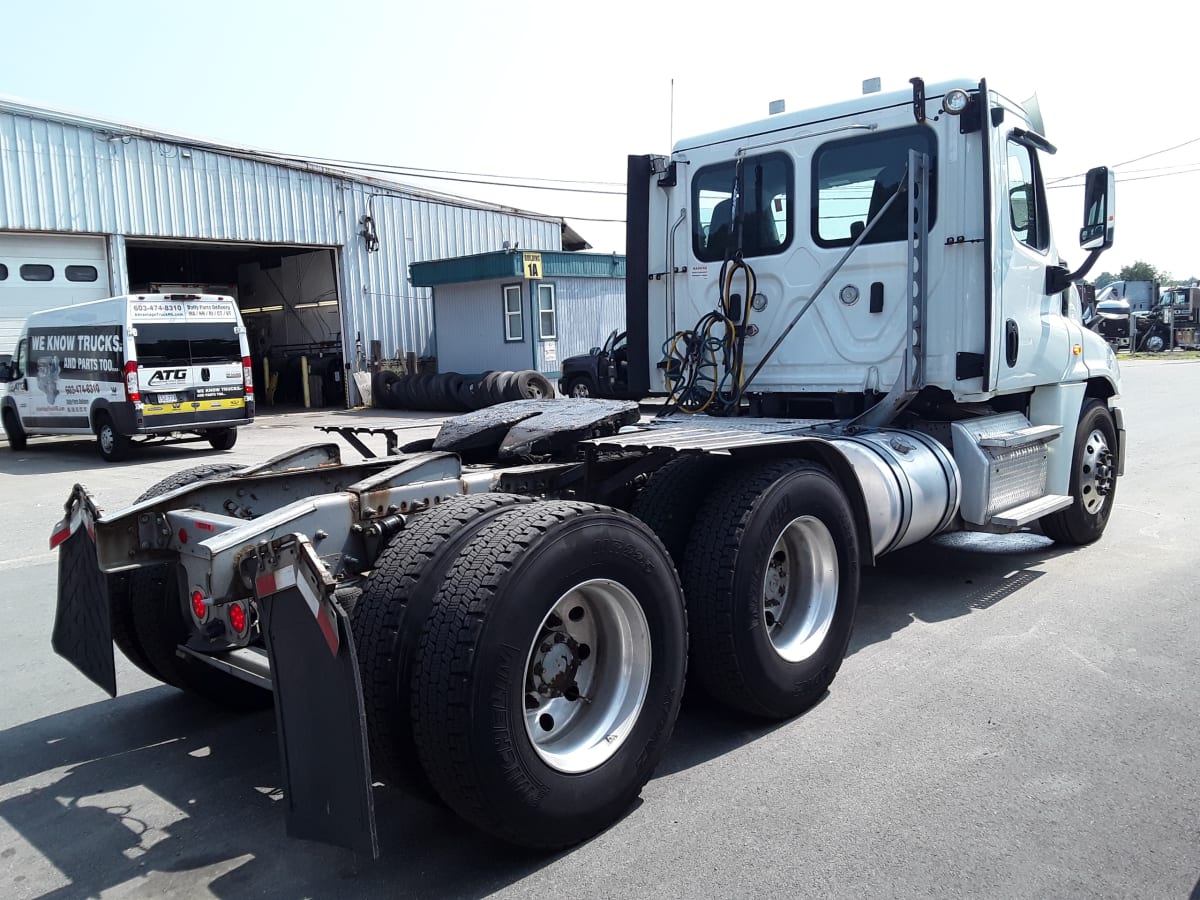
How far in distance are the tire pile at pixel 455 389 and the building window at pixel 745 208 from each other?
14.3 metres

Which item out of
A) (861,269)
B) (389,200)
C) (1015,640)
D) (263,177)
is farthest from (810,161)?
(389,200)

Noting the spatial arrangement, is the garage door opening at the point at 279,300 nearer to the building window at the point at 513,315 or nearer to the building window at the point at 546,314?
the building window at the point at 513,315

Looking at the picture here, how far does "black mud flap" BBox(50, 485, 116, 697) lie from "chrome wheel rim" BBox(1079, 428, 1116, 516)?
655 cm

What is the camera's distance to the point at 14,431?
17.2 m

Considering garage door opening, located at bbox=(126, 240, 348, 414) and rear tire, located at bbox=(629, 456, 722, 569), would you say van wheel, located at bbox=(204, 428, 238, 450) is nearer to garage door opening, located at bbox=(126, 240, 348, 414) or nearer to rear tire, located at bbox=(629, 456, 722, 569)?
garage door opening, located at bbox=(126, 240, 348, 414)

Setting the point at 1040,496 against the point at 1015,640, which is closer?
the point at 1015,640

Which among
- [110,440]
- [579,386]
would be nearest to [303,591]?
[110,440]

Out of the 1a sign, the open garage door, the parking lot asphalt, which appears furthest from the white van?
the 1a sign

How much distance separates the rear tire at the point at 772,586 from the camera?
392cm

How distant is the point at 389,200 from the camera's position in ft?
Answer: 89.9

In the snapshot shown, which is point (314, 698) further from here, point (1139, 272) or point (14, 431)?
point (1139, 272)

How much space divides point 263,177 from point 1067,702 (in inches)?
947

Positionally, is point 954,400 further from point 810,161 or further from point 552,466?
point 552,466

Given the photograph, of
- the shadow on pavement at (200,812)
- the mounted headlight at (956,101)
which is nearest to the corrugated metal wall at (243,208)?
the shadow on pavement at (200,812)
